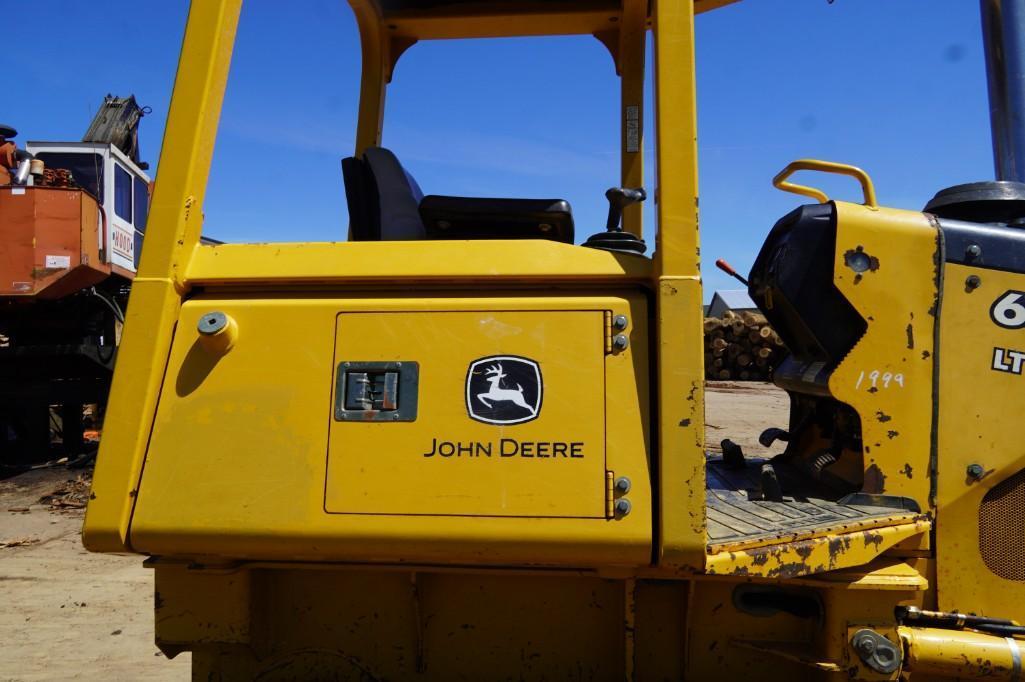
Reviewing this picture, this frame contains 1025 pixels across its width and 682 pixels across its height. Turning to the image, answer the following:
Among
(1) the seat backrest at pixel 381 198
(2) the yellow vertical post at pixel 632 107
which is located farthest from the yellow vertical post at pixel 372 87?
(2) the yellow vertical post at pixel 632 107

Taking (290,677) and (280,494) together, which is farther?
(290,677)

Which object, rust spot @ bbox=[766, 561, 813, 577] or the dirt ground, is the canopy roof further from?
the dirt ground

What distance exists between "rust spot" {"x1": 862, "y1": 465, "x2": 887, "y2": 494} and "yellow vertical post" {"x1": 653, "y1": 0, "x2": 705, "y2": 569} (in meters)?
0.72

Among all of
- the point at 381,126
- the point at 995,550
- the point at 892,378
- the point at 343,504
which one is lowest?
the point at 995,550

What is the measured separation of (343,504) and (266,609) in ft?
1.60

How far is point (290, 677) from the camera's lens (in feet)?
5.92

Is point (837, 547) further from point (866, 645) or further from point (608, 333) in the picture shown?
point (608, 333)

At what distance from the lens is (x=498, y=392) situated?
1.57 meters

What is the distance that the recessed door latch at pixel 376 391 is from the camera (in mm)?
1580

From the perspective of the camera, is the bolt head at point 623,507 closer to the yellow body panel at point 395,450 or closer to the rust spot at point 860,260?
the yellow body panel at point 395,450

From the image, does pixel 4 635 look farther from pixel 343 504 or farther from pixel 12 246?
pixel 12 246

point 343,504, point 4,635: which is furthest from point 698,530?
point 4,635

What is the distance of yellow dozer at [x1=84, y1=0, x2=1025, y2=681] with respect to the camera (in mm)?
1527

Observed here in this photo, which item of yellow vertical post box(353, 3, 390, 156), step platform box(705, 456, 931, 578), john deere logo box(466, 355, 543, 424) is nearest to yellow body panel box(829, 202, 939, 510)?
step platform box(705, 456, 931, 578)
